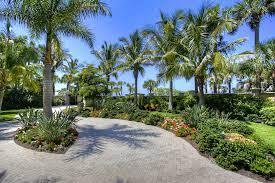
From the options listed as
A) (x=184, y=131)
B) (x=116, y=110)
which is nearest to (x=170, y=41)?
(x=116, y=110)

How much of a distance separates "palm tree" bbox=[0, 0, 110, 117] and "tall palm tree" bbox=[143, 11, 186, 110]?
25.8 ft

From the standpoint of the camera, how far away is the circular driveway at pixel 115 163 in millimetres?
7574

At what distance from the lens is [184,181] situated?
7492 mm

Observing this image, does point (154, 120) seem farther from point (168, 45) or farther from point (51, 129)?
point (168, 45)

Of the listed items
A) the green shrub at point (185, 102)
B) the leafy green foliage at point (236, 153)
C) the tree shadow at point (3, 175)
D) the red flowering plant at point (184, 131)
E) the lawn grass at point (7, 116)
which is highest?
the green shrub at point (185, 102)

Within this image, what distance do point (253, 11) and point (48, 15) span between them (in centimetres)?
1706

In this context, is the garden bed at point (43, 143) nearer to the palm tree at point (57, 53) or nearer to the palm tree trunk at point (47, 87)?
the palm tree trunk at point (47, 87)

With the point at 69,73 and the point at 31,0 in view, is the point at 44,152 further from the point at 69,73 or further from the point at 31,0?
the point at 69,73

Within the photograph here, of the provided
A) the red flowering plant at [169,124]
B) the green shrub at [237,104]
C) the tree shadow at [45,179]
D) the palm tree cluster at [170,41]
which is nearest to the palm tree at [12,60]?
the palm tree cluster at [170,41]

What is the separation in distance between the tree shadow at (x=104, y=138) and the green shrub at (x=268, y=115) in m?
7.31

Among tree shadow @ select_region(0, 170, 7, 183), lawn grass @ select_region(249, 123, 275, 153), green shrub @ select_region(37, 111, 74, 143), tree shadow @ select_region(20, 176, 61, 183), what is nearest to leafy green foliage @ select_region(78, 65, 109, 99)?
green shrub @ select_region(37, 111, 74, 143)

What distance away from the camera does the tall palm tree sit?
1980cm

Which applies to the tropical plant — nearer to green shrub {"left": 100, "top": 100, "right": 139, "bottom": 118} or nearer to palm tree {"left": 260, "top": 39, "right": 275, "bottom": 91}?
green shrub {"left": 100, "top": 100, "right": 139, "bottom": 118}

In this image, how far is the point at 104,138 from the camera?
12227 millimetres
